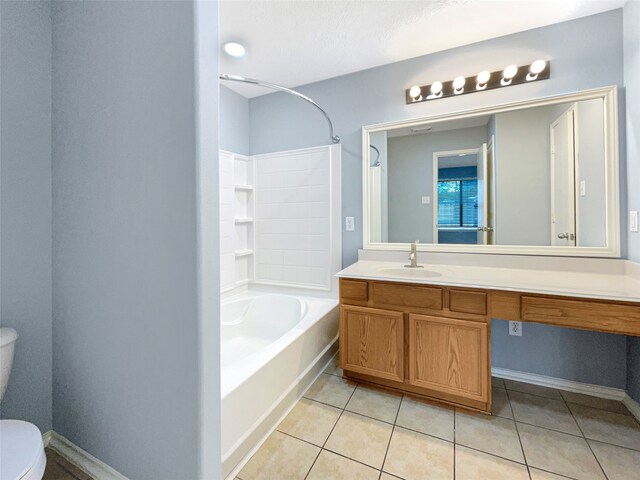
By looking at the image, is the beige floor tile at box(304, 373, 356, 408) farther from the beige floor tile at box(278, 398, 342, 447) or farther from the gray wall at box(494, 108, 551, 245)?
the gray wall at box(494, 108, 551, 245)

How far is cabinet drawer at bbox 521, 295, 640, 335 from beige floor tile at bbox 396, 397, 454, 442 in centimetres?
73

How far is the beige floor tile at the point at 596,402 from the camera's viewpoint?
1721 mm

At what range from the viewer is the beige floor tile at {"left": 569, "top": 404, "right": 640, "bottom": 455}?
149 cm

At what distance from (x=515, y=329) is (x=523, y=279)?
550 millimetres

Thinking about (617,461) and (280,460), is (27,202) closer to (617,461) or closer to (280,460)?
(280,460)

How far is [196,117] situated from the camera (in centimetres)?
93

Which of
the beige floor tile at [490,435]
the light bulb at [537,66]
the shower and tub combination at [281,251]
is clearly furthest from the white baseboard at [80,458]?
the light bulb at [537,66]

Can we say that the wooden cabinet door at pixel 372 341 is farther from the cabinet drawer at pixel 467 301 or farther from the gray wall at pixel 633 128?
the gray wall at pixel 633 128

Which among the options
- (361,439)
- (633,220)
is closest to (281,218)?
(361,439)

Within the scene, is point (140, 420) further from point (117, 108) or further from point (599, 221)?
point (599, 221)

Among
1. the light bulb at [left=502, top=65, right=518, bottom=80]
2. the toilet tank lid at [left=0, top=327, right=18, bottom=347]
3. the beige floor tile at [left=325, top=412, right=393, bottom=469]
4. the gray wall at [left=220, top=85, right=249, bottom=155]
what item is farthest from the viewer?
the gray wall at [left=220, top=85, right=249, bottom=155]

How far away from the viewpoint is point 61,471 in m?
1.28

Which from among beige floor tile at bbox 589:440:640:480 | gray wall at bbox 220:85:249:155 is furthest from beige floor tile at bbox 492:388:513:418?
gray wall at bbox 220:85:249:155

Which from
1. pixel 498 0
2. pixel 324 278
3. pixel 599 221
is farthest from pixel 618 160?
pixel 324 278
